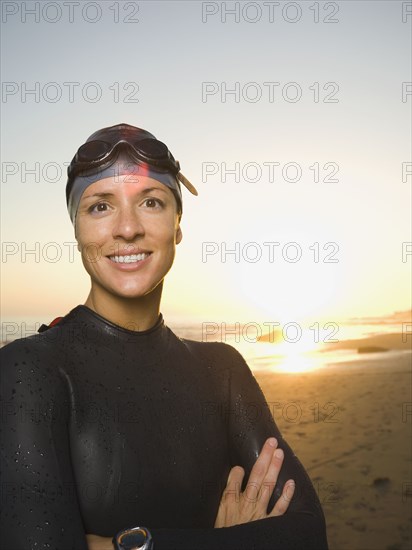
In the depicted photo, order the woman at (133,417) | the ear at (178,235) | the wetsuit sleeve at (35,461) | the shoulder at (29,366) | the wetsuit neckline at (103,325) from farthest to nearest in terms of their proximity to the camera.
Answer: the ear at (178,235) → the wetsuit neckline at (103,325) → the shoulder at (29,366) → the woman at (133,417) → the wetsuit sleeve at (35,461)

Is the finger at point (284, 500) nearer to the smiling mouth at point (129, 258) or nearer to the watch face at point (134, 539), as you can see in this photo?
the watch face at point (134, 539)

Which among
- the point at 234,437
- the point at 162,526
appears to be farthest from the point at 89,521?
the point at 234,437

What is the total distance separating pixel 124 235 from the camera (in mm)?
2762

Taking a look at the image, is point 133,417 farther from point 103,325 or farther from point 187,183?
point 187,183

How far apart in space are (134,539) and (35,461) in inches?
18.9

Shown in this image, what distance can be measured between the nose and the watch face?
1.24 meters

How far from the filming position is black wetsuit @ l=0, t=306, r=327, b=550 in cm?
223

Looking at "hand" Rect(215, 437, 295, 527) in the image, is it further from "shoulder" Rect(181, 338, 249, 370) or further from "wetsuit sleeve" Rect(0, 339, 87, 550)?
"wetsuit sleeve" Rect(0, 339, 87, 550)

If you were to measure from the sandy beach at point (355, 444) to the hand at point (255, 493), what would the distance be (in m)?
4.61

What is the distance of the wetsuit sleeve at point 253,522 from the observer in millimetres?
2340

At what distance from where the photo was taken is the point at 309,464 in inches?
385

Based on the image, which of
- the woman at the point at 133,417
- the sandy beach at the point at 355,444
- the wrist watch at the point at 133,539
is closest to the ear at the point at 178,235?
the woman at the point at 133,417

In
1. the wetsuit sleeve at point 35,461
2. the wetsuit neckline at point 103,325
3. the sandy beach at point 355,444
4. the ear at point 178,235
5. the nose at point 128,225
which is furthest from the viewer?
the sandy beach at point 355,444

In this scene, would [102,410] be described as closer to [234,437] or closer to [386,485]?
[234,437]
